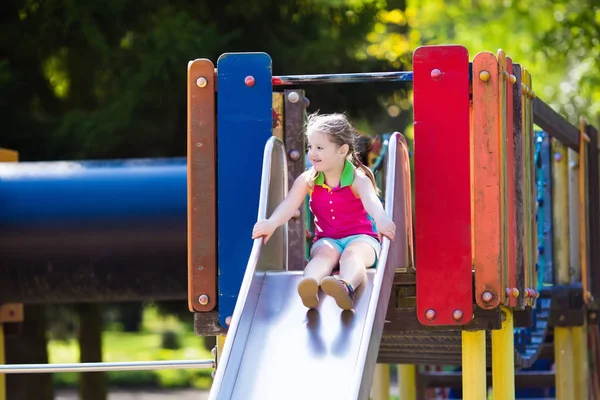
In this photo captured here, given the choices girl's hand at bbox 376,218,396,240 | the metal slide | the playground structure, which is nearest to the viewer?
the metal slide

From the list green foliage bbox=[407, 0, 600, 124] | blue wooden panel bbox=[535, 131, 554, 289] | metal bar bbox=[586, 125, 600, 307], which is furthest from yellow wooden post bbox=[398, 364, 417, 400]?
green foliage bbox=[407, 0, 600, 124]

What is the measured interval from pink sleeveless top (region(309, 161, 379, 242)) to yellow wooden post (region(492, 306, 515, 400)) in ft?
2.74

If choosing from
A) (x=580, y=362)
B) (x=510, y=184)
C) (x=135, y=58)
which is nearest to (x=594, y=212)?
(x=580, y=362)

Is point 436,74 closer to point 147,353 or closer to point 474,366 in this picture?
point 474,366

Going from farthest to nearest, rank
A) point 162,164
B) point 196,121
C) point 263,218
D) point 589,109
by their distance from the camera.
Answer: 1. point 589,109
2. point 162,164
3. point 196,121
4. point 263,218

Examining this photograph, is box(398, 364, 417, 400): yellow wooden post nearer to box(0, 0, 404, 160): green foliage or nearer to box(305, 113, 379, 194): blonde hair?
box(0, 0, 404, 160): green foliage

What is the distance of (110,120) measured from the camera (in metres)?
10.1

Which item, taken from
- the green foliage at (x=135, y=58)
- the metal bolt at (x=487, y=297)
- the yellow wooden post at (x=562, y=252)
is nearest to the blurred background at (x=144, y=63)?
the green foliage at (x=135, y=58)

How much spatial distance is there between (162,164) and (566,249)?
3.14 m

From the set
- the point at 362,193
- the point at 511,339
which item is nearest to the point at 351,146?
the point at 362,193

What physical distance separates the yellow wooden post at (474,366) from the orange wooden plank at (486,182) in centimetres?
26

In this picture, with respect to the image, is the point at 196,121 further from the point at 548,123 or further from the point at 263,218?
the point at 548,123

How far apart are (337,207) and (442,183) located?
515mm

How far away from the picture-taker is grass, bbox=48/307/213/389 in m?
19.7
